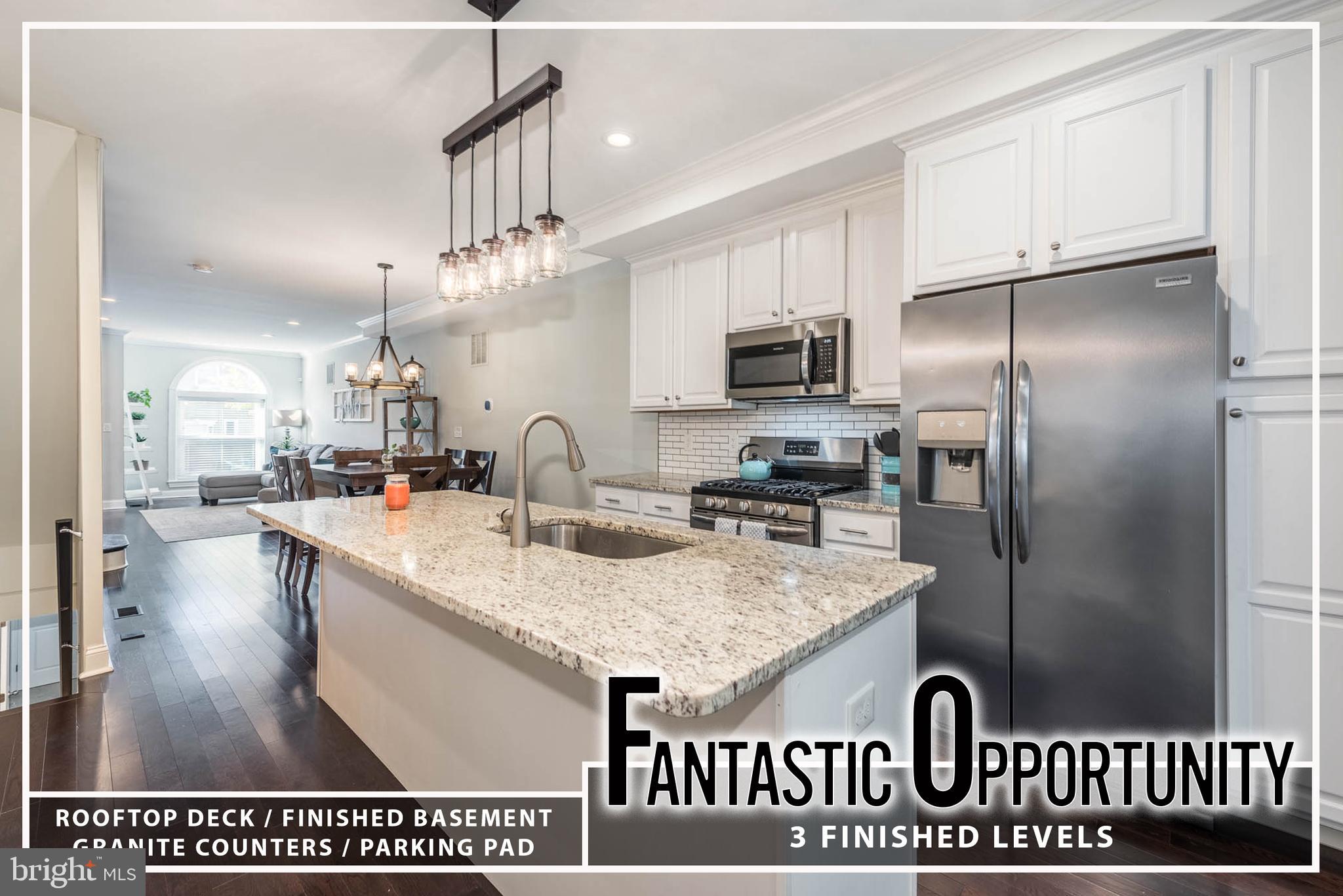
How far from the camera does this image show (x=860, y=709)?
1.13 meters

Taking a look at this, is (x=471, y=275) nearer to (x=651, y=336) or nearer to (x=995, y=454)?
(x=651, y=336)

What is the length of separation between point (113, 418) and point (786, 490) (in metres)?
9.87

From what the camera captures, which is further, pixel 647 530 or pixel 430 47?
pixel 430 47

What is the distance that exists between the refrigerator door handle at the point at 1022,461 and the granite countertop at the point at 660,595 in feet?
2.46

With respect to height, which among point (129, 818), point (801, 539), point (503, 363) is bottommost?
point (129, 818)

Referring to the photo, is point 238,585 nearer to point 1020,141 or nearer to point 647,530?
point 647,530

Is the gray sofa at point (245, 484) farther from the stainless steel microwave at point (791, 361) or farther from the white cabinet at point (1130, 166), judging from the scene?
the white cabinet at point (1130, 166)

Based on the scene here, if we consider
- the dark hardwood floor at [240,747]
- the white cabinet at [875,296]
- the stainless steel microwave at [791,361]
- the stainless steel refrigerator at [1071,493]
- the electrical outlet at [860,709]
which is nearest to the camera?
the electrical outlet at [860,709]

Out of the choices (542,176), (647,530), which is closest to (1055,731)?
(647,530)

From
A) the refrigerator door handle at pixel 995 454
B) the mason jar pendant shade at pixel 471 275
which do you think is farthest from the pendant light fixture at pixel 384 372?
the refrigerator door handle at pixel 995 454

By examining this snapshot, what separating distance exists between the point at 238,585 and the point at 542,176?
380 cm

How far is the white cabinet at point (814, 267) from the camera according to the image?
9.59 ft

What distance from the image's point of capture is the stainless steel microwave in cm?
290

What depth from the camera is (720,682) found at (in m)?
0.79
